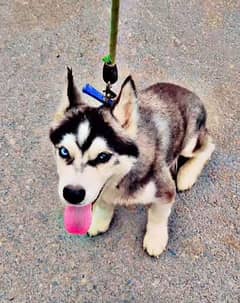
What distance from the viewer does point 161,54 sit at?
4152 mm

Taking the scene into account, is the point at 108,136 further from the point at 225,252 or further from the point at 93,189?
the point at 225,252

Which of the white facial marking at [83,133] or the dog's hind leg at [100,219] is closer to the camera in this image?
the white facial marking at [83,133]

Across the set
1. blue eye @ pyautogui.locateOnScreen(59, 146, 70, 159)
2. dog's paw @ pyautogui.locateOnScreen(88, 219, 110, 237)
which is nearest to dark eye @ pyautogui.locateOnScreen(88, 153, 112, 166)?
blue eye @ pyautogui.locateOnScreen(59, 146, 70, 159)

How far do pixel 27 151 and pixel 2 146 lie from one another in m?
0.16

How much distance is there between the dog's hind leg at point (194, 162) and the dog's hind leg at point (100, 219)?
0.45 metres

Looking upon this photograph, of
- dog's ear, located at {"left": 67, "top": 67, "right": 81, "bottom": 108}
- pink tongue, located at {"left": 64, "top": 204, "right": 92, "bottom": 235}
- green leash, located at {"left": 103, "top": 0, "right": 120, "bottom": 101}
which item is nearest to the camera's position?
dog's ear, located at {"left": 67, "top": 67, "right": 81, "bottom": 108}

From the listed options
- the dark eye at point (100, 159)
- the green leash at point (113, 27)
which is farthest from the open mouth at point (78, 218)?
the green leash at point (113, 27)

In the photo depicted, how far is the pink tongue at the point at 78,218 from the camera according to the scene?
2.77 metres

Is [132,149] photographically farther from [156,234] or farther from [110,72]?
[156,234]

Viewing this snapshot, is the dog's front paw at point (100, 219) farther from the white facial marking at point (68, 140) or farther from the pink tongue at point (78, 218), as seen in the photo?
the white facial marking at point (68, 140)

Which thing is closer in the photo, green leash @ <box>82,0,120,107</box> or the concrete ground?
green leash @ <box>82,0,120,107</box>

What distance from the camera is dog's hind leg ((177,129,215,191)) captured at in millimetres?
3406

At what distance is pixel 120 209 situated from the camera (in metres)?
3.41

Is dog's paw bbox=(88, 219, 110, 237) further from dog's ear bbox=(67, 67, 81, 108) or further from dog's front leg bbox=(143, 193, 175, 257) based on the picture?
dog's ear bbox=(67, 67, 81, 108)
